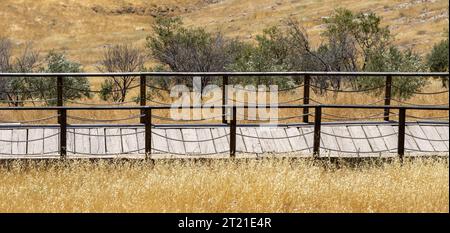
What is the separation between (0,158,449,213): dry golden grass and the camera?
7.46m

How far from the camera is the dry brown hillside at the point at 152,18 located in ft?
200

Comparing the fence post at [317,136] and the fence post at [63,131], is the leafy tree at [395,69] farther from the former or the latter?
the fence post at [63,131]

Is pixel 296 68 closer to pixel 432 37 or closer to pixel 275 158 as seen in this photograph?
pixel 275 158

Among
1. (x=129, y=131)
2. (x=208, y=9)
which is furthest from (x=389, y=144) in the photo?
(x=208, y=9)

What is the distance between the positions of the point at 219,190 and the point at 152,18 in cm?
7620

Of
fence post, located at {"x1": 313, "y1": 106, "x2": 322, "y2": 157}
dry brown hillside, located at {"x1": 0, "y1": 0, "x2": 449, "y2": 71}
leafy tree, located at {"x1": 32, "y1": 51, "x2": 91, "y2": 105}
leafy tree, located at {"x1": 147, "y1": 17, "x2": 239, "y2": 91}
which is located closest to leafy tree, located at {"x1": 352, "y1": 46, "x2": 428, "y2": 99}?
leafy tree, located at {"x1": 147, "y1": 17, "x2": 239, "y2": 91}

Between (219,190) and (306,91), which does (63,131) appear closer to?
(219,190)

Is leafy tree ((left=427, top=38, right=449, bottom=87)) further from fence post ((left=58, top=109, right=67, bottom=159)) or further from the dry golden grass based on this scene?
fence post ((left=58, top=109, right=67, bottom=159))

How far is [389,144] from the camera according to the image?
1221cm

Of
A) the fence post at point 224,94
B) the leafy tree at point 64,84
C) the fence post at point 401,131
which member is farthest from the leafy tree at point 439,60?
the fence post at point 401,131

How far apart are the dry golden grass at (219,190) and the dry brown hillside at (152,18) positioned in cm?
4418

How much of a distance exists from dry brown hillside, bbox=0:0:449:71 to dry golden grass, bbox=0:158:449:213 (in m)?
44.2

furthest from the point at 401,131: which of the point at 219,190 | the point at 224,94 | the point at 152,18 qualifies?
the point at 152,18

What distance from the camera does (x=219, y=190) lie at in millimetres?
7898
